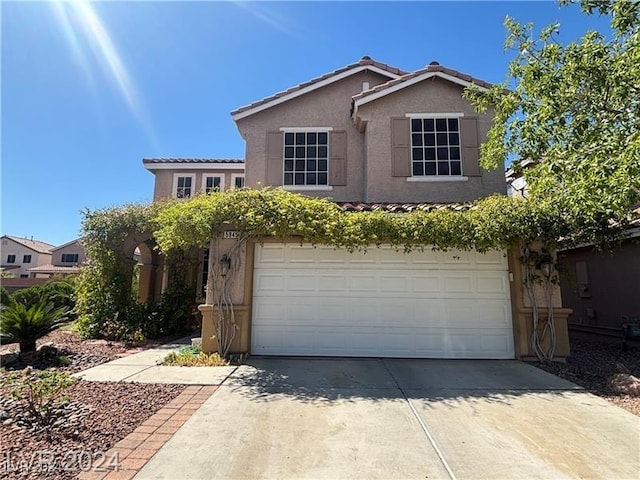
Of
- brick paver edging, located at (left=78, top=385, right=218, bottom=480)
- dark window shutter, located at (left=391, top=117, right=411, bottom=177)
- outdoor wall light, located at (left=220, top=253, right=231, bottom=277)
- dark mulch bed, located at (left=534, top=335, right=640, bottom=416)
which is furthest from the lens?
dark window shutter, located at (left=391, top=117, right=411, bottom=177)

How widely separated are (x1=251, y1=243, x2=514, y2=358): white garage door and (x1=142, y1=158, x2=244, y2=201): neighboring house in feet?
36.6

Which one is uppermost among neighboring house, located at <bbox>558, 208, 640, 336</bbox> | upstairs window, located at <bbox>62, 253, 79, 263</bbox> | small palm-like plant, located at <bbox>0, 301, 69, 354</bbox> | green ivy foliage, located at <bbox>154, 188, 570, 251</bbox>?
upstairs window, located at <bbox>62, 253, 79, 263</bbox>

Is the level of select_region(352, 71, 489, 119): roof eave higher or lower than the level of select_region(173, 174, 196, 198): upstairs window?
higher

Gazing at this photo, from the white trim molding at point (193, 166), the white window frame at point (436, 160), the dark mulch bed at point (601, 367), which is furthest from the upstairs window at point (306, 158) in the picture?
the dark mulch bed at point (601, 367)

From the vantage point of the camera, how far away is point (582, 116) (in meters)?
7.21

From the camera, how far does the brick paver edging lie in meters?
3.54

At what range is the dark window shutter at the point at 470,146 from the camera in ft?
37.9

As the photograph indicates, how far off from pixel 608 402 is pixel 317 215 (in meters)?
6.09

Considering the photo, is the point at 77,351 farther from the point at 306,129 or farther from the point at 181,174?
the point at 181,174

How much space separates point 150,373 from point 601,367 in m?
9.48

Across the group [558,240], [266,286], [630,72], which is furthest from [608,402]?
[266,286]

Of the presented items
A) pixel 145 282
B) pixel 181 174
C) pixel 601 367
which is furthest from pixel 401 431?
pixel 181 174

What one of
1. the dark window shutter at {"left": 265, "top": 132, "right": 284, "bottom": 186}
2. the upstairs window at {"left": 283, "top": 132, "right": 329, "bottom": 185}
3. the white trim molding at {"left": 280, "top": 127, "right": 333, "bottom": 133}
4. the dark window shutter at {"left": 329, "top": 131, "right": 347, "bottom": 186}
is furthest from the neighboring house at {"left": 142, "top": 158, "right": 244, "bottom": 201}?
the dark window shutter at {"left": 329, "top": 131, "right": 347, "bottom": 186}

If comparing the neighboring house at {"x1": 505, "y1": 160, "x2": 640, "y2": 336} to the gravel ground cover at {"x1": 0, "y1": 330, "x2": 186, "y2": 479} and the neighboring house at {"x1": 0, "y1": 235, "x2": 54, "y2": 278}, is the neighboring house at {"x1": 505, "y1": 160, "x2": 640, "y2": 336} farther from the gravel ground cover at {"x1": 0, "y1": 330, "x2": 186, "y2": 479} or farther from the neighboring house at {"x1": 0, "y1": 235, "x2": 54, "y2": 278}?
the neighboring house at {"x1": 0, "y1": 235, "x2": 54, "y2": 278}
